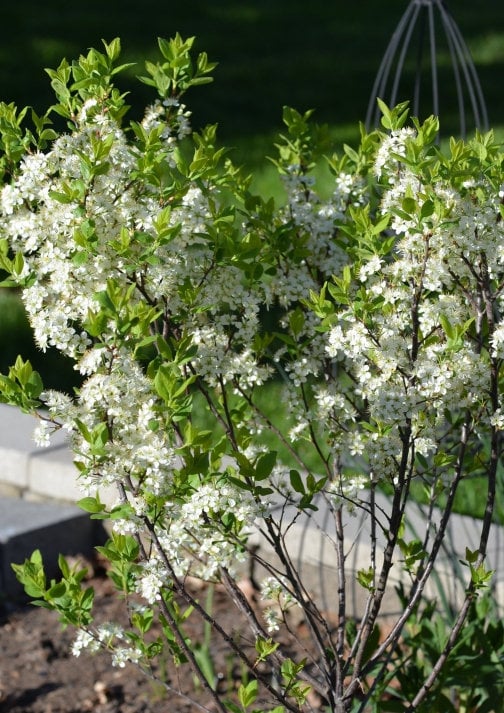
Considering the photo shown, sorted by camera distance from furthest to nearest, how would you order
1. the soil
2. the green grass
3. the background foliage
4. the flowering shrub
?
the background foliage < the green grass < the soil < the flowering shrub

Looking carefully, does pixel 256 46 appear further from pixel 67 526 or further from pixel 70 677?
pixel 70 677

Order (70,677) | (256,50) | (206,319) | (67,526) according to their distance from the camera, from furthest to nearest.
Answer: (256,50) < (67,526) < (70,677) < (206,319)

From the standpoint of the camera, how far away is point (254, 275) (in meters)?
2.27

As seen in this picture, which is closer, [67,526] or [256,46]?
[67,526]

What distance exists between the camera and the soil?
3.29 metres

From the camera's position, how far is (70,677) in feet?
11.3

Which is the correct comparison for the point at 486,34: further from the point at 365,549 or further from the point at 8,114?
the point at 8,114

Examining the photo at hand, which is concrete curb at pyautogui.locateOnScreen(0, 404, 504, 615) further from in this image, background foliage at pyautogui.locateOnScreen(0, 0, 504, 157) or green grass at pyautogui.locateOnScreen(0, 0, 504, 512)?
background foliage at pyautogui.locateOnScreen(0, 0, 504, 157)

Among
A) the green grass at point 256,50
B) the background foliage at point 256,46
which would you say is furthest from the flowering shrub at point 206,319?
the background foliage at point 256,46

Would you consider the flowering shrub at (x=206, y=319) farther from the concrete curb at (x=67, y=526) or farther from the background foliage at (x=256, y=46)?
the background foliage at (x=256, y=46)

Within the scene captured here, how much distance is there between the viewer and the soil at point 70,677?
329 centimetres

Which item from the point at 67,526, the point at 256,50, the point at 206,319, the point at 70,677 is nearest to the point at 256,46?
the point at 256,50

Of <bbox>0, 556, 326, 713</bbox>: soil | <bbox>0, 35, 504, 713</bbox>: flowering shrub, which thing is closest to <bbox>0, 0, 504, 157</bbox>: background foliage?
<bbox>0, 556, 326, 713</bbox>: soil

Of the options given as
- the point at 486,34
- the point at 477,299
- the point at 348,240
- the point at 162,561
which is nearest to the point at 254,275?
the point at 348,240
